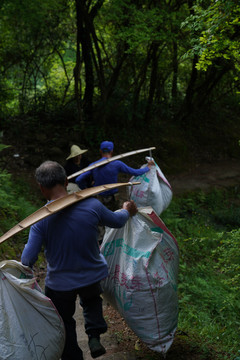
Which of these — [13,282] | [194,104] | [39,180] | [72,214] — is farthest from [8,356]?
[194,104]

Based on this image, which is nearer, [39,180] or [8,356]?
[8,356]

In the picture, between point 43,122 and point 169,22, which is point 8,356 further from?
point 43,122

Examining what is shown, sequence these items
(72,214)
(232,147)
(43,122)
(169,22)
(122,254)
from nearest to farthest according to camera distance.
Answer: (72,214), (122,254), (169,22), (43,122), (232,147)

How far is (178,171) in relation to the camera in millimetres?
11625

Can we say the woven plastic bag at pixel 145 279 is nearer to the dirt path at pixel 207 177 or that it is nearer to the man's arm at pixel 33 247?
the man's arm at pixel 33 247

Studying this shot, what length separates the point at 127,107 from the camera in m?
11.6

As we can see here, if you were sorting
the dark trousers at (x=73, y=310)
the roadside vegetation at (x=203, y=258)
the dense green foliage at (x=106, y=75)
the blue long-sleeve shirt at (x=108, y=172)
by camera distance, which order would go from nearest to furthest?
the dark trousers at (x=73, y=310)
the roadside vegetation at (x=203, y=258)
the blue long-sleeve shirt at (x=108, y=172)
the dense green foliage at (x=106, y=75)

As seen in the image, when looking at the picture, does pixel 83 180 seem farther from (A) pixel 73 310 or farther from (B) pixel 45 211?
(B) pixel 45 211

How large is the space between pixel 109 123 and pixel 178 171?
276 cm

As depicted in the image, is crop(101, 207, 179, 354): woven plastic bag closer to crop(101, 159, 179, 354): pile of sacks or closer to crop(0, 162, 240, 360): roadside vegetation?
crop(101, 159, 179, 354): pile of sacks

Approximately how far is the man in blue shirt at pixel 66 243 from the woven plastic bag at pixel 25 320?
128 millimetres

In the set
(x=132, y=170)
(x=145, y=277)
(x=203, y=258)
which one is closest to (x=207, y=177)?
(x=203, y=258)

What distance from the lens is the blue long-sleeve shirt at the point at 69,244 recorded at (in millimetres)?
2410

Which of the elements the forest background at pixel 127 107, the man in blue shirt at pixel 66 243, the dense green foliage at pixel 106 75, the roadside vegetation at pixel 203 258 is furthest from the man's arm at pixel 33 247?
the dense green foliage at pixel 106 75
